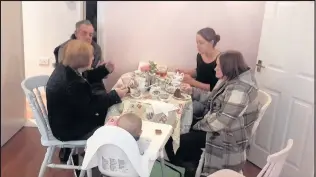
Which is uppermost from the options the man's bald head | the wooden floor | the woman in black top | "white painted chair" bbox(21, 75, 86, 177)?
the woman in black top

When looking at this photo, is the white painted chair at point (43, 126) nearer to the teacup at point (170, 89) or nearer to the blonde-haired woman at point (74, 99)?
the blonde-haired woman at point (74, 99)

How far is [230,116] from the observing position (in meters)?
1.88

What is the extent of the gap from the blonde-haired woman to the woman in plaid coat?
0.54m

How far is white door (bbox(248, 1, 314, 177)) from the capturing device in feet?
6.98

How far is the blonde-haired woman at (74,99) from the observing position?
1.76 m

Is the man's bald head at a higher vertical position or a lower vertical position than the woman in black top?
lower

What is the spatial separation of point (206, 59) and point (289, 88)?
1.92 ft

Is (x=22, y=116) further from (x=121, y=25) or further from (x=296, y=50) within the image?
(x=296, y=50)

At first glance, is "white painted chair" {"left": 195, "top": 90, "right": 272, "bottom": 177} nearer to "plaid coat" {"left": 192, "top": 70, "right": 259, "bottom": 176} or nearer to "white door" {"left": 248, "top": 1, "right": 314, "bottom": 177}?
"plaid coat" {"left": 192, "top": 70, "right": 259, "bottom": 176}

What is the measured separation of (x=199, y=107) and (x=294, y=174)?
740 millimetres

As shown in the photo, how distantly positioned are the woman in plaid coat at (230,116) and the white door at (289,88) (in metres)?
0.41

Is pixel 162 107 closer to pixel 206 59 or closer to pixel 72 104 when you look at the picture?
pixel 72 104

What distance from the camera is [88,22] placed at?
2455 millimetres

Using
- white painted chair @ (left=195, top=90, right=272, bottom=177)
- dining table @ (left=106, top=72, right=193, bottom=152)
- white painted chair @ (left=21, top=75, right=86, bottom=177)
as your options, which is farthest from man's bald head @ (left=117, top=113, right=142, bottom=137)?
white painted chair @ (left=195, top=90, right=272, bottom=177)
